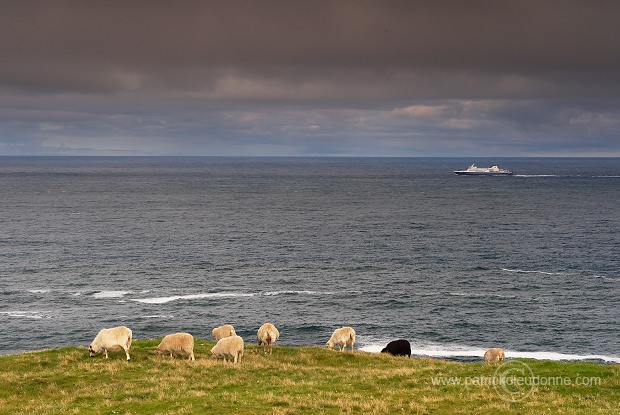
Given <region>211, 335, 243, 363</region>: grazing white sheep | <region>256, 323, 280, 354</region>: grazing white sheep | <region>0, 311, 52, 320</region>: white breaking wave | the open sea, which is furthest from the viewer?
<region>0, 311, 52, 320</region>: white breaking wave

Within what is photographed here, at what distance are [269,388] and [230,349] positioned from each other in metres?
7.53

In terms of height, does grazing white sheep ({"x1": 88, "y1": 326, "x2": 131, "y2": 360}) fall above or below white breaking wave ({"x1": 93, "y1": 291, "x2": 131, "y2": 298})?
above

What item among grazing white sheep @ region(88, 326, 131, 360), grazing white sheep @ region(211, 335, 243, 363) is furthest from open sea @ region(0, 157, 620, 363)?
grazing white sheep @ region(88, 326, 131, 360)

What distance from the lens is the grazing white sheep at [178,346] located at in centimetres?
3750

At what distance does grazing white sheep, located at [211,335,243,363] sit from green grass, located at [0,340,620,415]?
29.0 inches

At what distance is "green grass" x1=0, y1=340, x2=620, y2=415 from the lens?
2614 cm

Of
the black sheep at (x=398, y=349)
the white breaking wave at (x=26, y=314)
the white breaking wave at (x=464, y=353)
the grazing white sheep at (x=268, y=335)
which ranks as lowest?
the white breaking wave at (x=26, y=314)

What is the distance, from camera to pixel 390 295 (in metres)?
84.9

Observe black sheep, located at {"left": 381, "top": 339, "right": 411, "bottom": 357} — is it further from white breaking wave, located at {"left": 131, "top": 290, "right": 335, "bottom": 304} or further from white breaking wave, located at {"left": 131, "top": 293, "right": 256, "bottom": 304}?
white breaking wave, located at {"left": 131, "top": 293, "right": 256, "bottom": 304}

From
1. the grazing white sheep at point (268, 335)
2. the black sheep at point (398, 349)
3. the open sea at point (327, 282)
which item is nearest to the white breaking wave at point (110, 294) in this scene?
the open sea at point (327, 282)

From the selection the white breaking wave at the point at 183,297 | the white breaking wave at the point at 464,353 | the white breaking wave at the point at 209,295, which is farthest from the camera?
the white breaking wave at the point at 209,295

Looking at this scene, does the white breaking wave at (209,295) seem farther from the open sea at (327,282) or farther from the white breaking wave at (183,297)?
the open sea at (327,282)

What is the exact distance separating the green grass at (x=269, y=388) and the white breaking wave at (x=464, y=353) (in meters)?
23.6

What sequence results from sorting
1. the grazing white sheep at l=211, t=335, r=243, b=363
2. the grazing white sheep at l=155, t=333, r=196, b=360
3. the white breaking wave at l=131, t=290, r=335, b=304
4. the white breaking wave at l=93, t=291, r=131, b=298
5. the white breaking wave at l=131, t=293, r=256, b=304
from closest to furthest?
the grazing white sheep at l=211, t=335, r=243, b=363 < the grazing white sheep at l=155, t=333, r=196, b=360 < the white breaking wave at l=131, t=293, r=256, b=304 < the white breaking wave at l=131, t=290, r=335, b=304 < the white breaking wave at l=93, t=291, r=131, b=298
